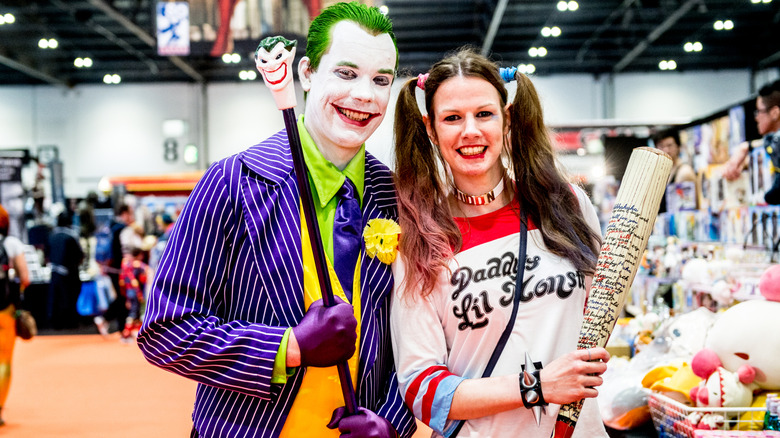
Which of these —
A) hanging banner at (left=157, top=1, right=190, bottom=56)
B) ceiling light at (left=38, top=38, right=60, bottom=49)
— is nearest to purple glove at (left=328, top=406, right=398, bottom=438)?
Result: hanging banner at (left=157, top=1, right=190, bottom=56)

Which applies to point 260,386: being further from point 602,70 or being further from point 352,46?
point 602,70

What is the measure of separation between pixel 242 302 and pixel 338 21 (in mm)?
716

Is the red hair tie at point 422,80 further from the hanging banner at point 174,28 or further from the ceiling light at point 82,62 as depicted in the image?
the ceiling light at point 82,62

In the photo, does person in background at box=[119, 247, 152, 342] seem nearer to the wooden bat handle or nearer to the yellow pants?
the yellow pants

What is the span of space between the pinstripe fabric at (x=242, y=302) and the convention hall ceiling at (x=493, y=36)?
11.0m

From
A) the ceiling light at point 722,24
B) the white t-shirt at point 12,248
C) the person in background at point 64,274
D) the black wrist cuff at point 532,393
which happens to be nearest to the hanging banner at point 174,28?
the white t-shirt at point 12,248

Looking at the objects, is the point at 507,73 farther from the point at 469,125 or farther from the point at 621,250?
the point at 621,250

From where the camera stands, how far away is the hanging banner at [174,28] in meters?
6.94

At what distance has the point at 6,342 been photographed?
17.0 ft

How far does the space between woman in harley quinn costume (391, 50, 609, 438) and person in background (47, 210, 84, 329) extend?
8.85 meters

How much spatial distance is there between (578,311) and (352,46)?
827 mm

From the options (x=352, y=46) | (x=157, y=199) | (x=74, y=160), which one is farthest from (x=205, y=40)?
(x=74, y=160)

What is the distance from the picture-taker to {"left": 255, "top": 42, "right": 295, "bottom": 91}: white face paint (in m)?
1.45

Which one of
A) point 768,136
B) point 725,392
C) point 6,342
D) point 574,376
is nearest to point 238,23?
point 6,342
